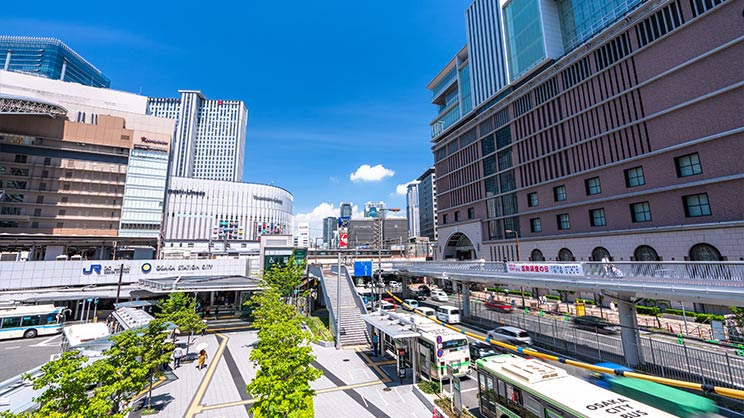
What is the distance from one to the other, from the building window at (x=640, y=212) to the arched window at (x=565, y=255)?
30.7 feet

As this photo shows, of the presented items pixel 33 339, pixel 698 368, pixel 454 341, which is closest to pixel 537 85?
pixel 698 368

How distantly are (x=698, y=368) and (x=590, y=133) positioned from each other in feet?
112

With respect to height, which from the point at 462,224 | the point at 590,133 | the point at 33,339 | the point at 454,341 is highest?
the point at 590,133

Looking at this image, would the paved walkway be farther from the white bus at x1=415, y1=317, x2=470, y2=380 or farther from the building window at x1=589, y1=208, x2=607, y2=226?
the building window at x1=589, y1=208, x2=607, y2=226

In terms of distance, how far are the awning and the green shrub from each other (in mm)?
2678

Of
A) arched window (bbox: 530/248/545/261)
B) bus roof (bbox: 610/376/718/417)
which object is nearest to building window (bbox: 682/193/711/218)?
arched window (bbox: 530/248/545/261)

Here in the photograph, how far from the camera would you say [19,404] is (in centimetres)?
1054

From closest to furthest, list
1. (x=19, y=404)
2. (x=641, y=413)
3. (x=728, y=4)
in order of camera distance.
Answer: (x=641, y=413), (x=19, y=404), (x=728, y=4)

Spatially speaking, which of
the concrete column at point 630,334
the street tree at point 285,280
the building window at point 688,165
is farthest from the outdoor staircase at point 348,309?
the building window at point 688,165

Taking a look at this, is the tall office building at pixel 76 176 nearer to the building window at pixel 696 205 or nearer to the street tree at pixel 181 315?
the street tree at pixel 181 315

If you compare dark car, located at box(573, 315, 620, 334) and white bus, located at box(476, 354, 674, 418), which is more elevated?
white bus, located at box(476, 354, 674, 418)

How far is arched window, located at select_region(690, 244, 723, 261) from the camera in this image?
2952 centimetres

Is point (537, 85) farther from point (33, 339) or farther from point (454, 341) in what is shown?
point (33, 339)

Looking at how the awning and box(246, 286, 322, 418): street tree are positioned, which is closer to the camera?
box(246, 286, 322, 418): street tree
